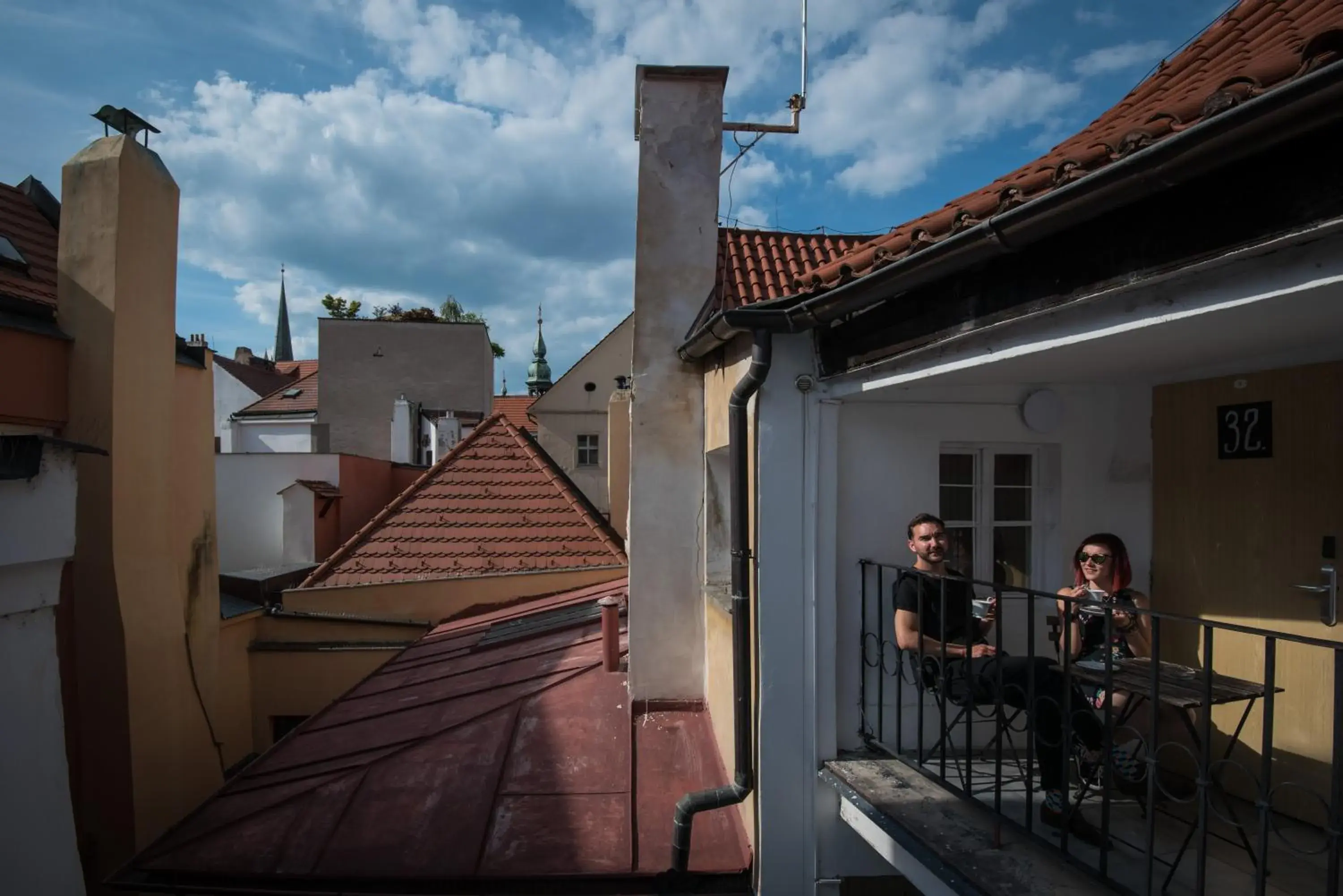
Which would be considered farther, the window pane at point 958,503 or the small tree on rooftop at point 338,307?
the small tree on rooftop at point 338,307

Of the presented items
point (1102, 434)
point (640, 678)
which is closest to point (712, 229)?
point (1102, 434)

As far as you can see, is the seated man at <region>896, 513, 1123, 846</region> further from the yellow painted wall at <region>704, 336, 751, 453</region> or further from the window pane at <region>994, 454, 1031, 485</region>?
the yellow painted wall at <region>704, 336, 751, 453</region>

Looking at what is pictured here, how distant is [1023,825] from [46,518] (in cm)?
595

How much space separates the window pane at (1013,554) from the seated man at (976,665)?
53cm

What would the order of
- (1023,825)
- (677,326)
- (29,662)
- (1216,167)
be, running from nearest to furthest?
(1216,167)
(1023,825)
(29,662)
(677,326)

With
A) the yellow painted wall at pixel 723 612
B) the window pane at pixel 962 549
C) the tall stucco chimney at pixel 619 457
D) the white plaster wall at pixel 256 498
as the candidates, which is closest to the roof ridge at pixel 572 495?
the tall stucco chimney at pixel 619 457

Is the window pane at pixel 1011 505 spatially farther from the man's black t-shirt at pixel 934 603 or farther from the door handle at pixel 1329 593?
the door handle at pixel 1329 593

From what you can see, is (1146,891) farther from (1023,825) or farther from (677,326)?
(677,326)

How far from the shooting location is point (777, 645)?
4.20 metres

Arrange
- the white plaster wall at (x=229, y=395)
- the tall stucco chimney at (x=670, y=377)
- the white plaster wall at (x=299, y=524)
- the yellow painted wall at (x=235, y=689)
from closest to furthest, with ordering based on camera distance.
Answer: the tall stucco chimney at (x=670, y=377)
the yellow painted wall at (x=235, y=689)
the white plaster wall at (x=299, y=524)
the white plaster wall at (x=229, y=395)

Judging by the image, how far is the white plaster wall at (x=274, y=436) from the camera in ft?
99.4

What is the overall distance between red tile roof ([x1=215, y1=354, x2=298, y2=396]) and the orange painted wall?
2876 cm

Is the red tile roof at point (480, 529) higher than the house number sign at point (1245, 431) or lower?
lower

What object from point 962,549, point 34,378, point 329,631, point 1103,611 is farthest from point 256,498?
point 1103,611
